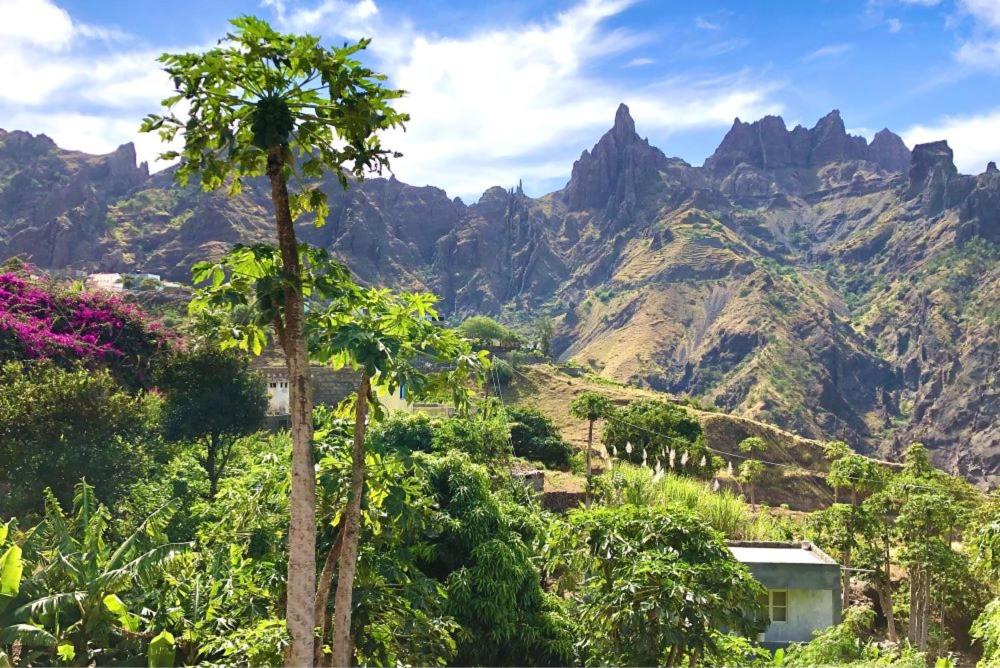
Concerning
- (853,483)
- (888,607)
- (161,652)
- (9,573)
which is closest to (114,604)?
(161,652)

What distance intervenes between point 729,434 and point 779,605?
49103 millimetres

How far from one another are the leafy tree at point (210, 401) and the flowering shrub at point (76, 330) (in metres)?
2.10

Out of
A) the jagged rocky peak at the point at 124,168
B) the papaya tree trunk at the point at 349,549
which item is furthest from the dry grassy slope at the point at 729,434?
the jagged rocky peak at the point at 124,168

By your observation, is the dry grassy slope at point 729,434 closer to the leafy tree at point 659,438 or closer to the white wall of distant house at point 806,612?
the leafy tree at point 659,438

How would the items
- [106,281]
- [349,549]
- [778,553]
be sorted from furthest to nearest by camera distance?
[106,281] < [778,553] < [349,549]

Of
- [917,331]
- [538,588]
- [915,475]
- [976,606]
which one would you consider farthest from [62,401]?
[917,331]

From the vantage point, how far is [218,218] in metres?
161

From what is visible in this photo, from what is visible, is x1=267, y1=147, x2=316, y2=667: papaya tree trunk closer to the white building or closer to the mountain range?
the white building

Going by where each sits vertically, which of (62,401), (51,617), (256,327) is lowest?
(51,617)

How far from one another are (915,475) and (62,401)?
1617 inches

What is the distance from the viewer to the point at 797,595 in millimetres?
21062

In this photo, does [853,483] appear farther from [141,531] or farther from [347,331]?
[347,331]

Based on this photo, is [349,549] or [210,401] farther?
[210,401]

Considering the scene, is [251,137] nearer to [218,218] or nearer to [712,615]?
[712,615]
